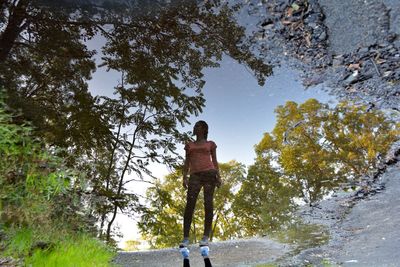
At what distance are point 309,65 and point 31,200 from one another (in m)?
4.67

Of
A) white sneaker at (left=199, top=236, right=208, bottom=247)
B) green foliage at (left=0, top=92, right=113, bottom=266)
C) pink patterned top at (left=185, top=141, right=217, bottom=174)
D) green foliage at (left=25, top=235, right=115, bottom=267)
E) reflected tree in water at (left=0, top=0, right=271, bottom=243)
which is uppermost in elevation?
reflected tree in water at (left=0, top=0, right=271, bottom=243)

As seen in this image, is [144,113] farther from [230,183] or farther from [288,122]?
[288,122]

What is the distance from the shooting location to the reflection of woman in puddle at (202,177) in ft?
13.0

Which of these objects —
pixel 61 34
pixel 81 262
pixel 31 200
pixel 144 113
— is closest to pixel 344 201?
pixel 144 113

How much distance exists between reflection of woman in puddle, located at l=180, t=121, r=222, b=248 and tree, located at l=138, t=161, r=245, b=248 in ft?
5.72

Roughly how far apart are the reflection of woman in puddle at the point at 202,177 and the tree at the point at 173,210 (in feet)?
5.72

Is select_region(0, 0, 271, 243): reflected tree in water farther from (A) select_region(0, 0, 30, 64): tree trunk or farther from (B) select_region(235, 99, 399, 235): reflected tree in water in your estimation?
(B) select_region(235, 99, 399, 235): reflected tree in water

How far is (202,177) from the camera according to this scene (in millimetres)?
3965

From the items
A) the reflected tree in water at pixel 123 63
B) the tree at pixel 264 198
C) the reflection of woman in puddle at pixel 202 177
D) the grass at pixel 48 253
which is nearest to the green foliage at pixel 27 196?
the grass at pixel 48 253

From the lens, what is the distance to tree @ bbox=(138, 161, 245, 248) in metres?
6.10

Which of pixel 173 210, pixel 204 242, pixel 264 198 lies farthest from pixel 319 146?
pixel 204 242

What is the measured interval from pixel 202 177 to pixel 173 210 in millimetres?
2562

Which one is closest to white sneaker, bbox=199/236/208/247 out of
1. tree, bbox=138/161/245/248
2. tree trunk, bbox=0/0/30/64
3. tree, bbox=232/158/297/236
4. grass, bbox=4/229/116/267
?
grass, bbox=4/229/116/267

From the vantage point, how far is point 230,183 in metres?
6.15
